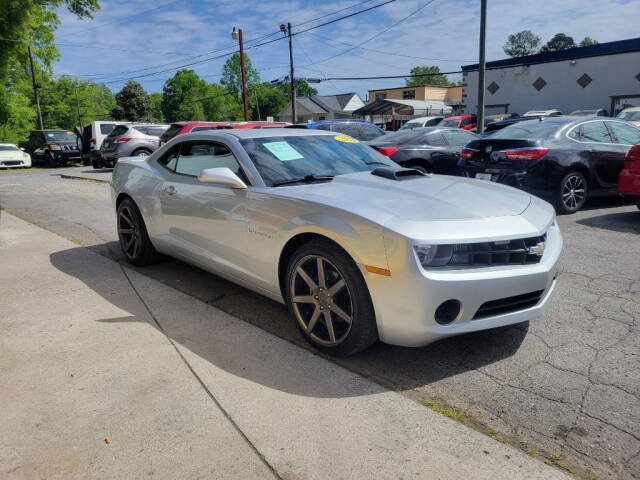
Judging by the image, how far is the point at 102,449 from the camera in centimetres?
220

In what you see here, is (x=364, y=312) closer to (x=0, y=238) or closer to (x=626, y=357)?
(x=626, y=357)

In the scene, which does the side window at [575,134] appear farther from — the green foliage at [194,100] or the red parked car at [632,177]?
the green foliage at [194,100]

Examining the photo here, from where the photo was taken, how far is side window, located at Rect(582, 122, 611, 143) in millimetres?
7383

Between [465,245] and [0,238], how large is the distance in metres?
6.54

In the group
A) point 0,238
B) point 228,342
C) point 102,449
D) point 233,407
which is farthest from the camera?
Result: point 0,238

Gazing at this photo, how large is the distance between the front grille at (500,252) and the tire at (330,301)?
1.81ft

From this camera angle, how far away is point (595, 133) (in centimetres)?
748

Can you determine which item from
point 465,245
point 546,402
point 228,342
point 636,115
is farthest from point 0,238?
point 636,115

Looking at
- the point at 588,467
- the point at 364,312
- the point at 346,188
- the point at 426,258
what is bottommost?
the point at 588,467

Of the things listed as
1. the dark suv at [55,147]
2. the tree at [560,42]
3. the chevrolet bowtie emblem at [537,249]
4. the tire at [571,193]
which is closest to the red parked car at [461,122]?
the tire at [571,193]

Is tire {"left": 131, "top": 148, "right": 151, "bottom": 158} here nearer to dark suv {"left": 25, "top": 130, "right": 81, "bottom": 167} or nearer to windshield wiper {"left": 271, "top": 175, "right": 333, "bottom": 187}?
dark suv {"left": 25, "top": 130, "right": 81, "bottom": 167}

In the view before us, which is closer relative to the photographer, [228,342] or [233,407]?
[233,407]

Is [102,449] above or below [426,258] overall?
below

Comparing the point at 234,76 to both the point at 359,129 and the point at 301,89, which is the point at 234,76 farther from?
the point at 359,129
